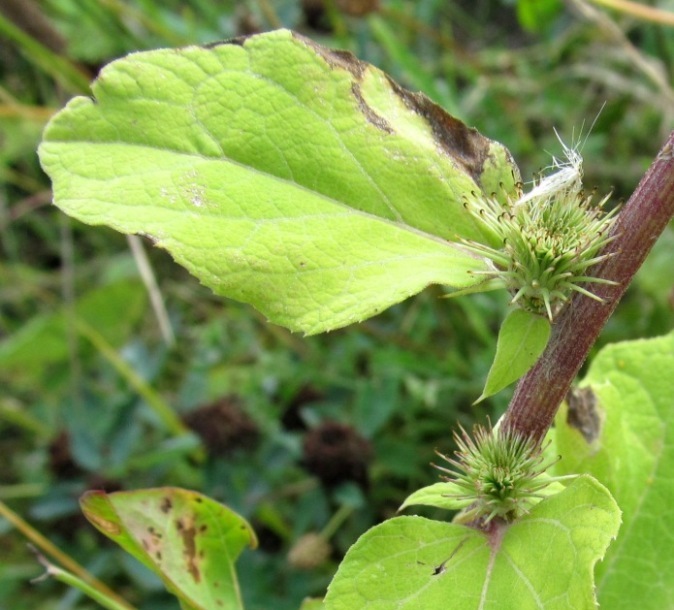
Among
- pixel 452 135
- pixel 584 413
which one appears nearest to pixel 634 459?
pixel 584 413

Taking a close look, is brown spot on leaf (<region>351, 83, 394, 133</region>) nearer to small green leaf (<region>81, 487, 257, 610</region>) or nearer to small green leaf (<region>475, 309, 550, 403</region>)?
small green leaf (<region>475, 309, 550, 403</region>)

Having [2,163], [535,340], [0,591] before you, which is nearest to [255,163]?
[535,340]

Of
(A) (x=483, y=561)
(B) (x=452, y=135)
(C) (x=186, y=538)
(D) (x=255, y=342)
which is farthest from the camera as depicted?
(D) (x=255, y=342)

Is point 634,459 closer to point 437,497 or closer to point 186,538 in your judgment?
point 437,497

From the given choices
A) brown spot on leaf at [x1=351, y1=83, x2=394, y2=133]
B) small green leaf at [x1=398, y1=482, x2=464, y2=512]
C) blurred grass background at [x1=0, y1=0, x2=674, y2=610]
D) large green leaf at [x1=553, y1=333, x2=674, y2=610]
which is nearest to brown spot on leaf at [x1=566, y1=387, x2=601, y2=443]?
large green leaf at [x1=553, y1=333, x2=674, y2=610]

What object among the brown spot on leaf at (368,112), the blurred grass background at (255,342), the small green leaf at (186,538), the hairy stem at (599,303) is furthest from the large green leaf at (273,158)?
the blurred grass background at (255,342)

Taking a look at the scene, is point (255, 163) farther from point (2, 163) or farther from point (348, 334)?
point (2, 163)

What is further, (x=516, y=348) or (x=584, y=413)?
(x=584, y=413)
